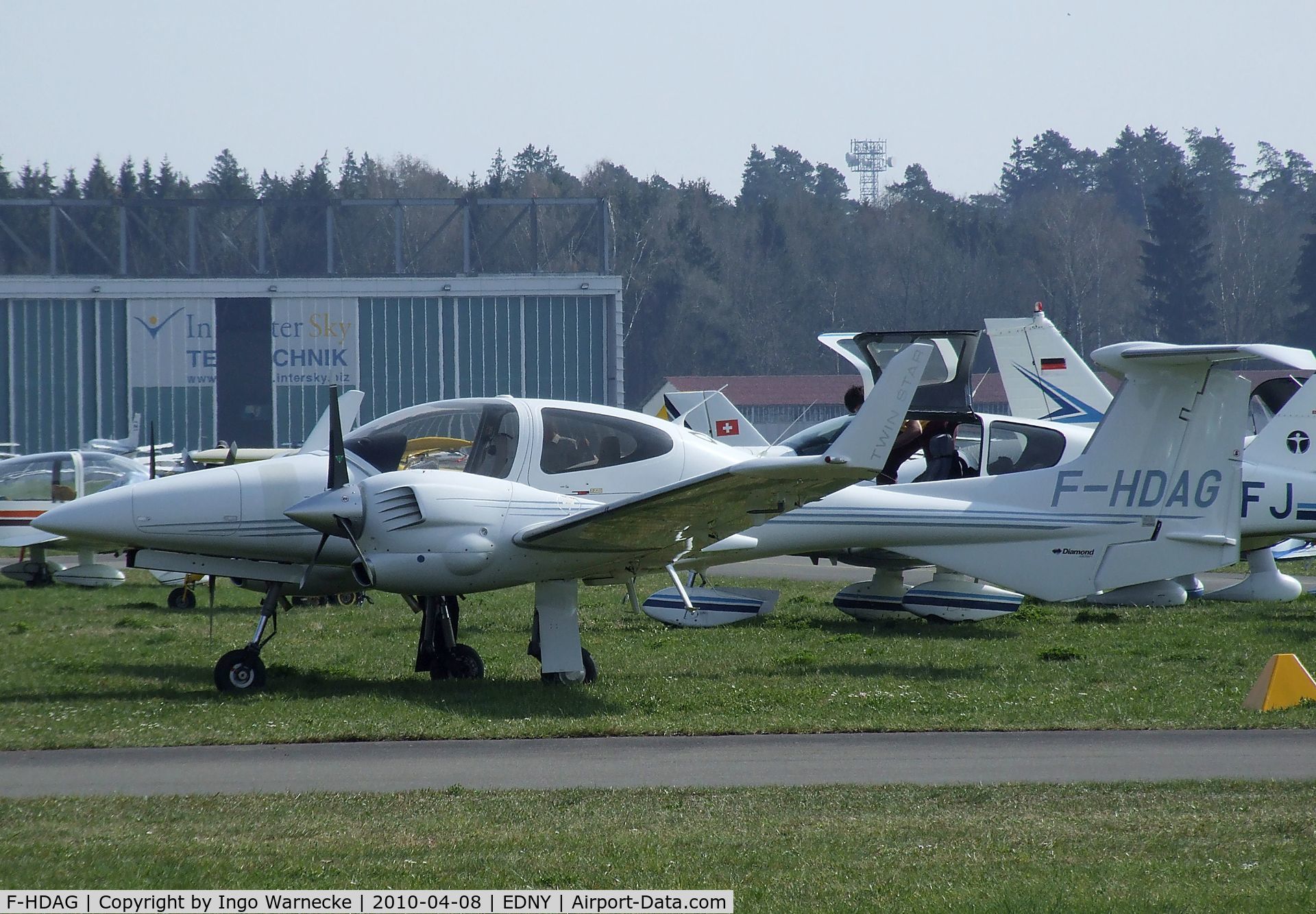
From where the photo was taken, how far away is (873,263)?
83.0 meters

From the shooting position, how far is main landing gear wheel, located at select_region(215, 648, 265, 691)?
10.3m

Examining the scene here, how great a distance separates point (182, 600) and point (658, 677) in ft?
30.0

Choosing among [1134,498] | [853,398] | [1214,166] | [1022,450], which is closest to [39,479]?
[853,398]

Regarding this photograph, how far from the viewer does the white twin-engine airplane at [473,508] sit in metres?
9.25

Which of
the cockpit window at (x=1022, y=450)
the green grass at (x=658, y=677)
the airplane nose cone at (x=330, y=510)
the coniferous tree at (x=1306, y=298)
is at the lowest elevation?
the green grass at (x=658, y=677)

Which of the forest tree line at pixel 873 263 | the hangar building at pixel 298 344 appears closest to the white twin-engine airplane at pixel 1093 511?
the hangar building at pixel 298 344

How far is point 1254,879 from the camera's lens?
545 centimetres

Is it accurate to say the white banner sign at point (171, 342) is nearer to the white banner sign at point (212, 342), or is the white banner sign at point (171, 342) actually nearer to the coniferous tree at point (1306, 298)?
the white banner sign at point (212, 342)

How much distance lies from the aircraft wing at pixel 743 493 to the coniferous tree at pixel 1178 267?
71581 mm

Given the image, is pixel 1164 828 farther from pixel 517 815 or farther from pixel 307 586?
pixel 307 586

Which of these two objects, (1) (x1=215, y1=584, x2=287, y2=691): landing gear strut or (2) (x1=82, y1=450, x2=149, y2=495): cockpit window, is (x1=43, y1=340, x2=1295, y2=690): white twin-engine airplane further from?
(2) (x1=82, y1=450, x2=149, y2=495): cockpit window

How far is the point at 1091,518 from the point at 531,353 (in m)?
33.8

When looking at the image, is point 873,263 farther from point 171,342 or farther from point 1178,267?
point 171,342

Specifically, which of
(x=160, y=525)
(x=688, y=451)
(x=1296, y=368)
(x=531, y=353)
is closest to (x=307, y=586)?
(x=160, y=525)
